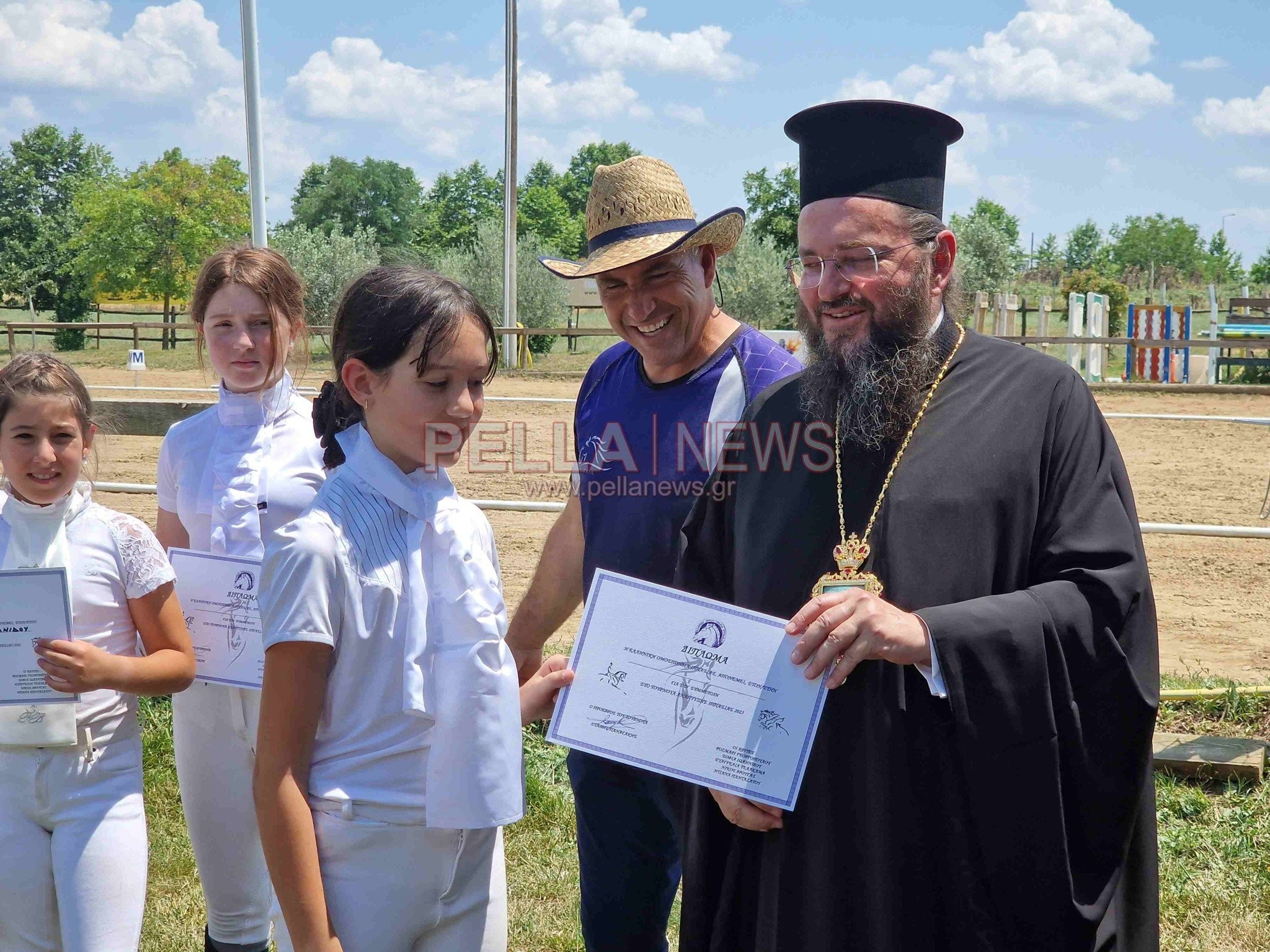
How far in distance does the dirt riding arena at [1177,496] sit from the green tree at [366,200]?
67.9 metres

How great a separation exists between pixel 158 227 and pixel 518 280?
22.7 meters

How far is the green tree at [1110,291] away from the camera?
3497 centimetres

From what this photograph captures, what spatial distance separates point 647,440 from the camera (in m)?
2.97

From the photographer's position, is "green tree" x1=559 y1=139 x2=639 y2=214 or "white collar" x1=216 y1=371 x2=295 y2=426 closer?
"white collar" x1=216 y1=371 x2=295 y2=426

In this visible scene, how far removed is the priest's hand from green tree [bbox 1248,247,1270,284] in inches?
2512

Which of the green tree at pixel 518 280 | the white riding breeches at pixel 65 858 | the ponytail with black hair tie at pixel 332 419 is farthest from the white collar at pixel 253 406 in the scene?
the green tree at pixel 518 280

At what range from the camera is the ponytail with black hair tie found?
2424mm

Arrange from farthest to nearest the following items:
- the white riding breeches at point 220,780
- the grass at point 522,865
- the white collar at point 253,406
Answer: the grass at point 522,865, the white collar at point 253,406, the white riding breeches at point 220,780

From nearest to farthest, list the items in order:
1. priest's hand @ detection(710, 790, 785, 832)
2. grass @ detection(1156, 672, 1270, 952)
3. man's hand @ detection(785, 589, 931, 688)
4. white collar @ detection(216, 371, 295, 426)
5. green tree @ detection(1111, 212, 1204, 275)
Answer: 1. man's hand @ detection(785, 589, 931, 688)
2. priest's hand @ detection(710, 790, 785, 832)
3. white collar @ detection(216, 371, 295, 426)
4. grass @ detection(1156, 672, 1270, 952)
5. green tree @ detection(1111, 212, 1204, 275)

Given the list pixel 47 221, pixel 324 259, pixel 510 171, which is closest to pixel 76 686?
pixel 510 171

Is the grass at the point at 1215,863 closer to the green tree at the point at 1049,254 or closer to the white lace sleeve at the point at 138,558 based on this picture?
the white lace sleeve at the point at 138,558

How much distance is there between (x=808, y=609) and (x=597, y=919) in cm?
142

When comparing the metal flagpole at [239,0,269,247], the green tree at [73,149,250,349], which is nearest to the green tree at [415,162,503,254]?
the green tree at [73,149,250,349]

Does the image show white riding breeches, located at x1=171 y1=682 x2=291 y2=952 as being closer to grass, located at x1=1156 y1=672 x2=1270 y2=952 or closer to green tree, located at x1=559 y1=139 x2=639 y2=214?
grass, located at x1=1156 y1=672 x2=1270 y2=952
